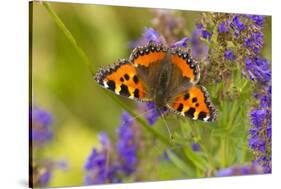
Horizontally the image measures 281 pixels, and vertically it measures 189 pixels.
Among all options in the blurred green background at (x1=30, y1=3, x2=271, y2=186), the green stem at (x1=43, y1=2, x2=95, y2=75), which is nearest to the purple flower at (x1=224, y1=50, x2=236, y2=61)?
the blurred green background at (x1=30, y1=3, x2=271, y2=186)

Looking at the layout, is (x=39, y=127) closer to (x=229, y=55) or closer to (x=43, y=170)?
(x=43, y=170)

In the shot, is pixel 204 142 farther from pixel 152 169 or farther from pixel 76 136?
pixel 76 136

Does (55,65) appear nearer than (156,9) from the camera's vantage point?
Yes

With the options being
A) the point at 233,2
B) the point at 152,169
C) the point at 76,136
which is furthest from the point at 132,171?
the point at 233,2

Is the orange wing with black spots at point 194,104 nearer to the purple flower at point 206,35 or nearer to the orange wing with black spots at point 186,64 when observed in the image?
the orange wing with black spots at point 186,64

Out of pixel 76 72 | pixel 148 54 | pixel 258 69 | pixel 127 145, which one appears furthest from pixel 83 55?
pixel 258 69

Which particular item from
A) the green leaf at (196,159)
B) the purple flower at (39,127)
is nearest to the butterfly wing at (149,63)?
the green leaf at (196,159)

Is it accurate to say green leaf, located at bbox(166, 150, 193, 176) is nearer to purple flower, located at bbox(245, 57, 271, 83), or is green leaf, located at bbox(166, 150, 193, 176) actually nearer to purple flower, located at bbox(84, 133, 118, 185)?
purple flower, located at bbox(84, 133, 118, 185)
